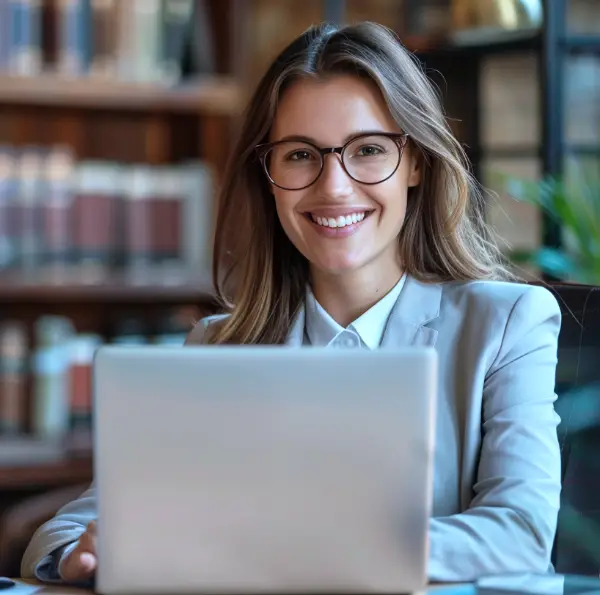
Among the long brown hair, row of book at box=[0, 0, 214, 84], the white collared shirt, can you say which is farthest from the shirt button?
row of book at box=[0, 0, 214, 84]

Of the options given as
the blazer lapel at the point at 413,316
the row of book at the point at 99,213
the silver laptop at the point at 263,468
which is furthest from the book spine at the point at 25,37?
the silver laptop at the point at 263,468

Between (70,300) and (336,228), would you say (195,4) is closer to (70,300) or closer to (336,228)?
(70,300)

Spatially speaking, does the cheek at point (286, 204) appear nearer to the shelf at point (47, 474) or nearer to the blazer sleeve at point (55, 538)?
the blazer sleeve at point (55, 538)

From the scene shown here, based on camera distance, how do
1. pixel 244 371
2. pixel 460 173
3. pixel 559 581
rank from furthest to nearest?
pixel 460 173 → pixel 559 581 → pixel 244 371

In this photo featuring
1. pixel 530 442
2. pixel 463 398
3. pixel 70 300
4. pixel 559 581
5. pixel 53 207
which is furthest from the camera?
pixel 70 300

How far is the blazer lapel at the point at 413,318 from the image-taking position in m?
1.43

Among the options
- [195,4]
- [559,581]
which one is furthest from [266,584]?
[195,4]

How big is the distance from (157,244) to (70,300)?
0.39m

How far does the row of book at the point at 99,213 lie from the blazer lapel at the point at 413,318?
142cm

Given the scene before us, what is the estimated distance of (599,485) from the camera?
1464 millimetres

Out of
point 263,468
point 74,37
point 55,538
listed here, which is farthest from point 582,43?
point 263,468

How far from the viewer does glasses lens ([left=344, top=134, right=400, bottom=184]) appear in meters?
1.40

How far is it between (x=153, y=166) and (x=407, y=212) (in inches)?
60.2

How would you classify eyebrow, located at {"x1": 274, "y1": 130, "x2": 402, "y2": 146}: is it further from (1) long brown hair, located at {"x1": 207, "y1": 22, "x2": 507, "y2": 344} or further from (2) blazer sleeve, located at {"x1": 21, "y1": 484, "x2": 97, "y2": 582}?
(2) blazer sleeve, located at {"x1": 21, "y1": 484, "x2": 97, "y2": 582}
